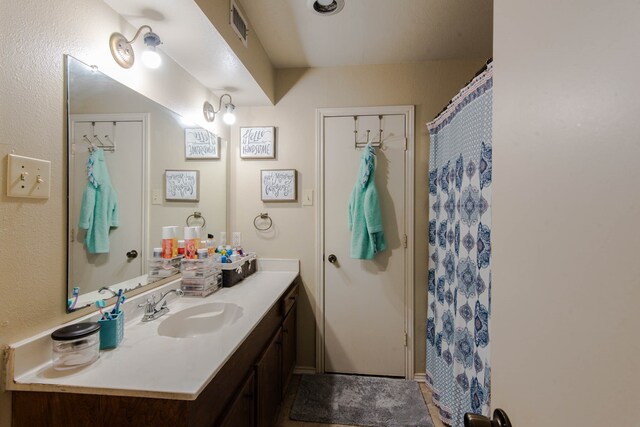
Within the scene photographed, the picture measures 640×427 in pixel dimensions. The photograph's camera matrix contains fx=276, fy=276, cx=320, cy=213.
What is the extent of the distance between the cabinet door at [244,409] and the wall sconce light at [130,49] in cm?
145

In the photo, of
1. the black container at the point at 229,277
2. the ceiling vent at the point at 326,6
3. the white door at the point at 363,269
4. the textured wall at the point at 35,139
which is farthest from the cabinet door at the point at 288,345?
the ceiling vent at the point at 326,6

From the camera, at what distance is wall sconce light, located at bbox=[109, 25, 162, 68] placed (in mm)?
1151

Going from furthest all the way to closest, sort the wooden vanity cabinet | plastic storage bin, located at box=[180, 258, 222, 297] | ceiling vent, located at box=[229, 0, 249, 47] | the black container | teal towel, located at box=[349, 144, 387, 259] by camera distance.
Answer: teal towel, located at box=[349, 144, 387, 259] < the black container < plastic storage bin, located at box=[180, 258, 222, 297] < ceiling vent, located at box=[229, 0, 249, 47] < the wooden vanity cabinet

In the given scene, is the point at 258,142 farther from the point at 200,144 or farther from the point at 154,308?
the point at 154,308

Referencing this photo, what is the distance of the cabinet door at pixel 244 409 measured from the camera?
0.97 m

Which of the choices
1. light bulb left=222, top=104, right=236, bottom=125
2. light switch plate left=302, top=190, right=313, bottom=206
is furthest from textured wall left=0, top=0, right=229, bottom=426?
light switch plate left=302, top=190, right=313, bottom=206

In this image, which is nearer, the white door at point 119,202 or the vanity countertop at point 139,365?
the vanity countertop at point 139,365

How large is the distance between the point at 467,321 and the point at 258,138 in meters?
1.91

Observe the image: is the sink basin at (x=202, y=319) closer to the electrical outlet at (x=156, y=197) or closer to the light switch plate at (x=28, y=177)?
the electrical outlet at (x=156, y=197)

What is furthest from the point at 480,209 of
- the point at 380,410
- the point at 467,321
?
the point at 380,410

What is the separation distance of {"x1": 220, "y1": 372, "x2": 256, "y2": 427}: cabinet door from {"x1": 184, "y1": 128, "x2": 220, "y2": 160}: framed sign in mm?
1376

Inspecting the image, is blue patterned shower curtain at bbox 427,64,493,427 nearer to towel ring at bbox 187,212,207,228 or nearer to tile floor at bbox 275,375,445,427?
tile floor at bbox 275,375,445,427

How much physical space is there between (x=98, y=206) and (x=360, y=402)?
6.33 feet

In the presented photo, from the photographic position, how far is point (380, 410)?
71.4 inches
